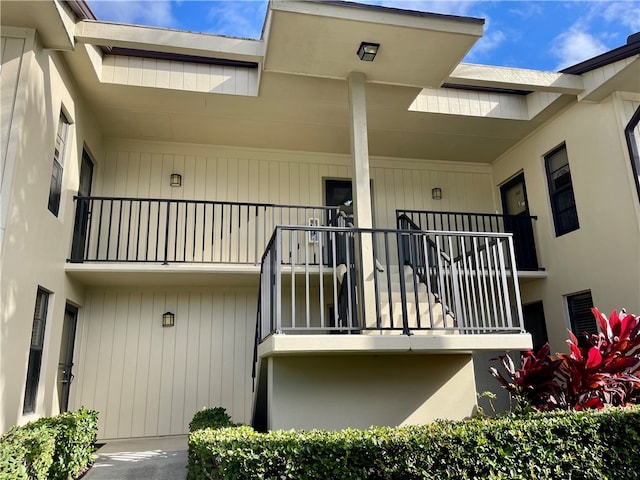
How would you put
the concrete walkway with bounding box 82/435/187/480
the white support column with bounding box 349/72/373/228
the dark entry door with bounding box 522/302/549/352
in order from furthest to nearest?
1. the dark entry door with bounding box 522/302/549/352
2. the white support column with bounding box 349/72/373/228
3. the concrete walkway with bounding box 82/435/187/480

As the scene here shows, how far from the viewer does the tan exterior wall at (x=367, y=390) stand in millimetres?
4488

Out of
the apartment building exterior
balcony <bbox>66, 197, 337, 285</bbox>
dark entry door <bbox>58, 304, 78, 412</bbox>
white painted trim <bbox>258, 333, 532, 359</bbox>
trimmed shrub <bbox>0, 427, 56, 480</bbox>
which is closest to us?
trimmed shrub <bbox>0, 427, 56, 480</bbox>

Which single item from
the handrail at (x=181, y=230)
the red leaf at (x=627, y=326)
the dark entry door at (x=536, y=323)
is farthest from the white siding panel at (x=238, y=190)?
the red leaf at (x=627, y=326)

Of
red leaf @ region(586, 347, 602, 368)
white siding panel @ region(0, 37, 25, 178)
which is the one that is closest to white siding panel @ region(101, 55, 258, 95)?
white siding panel @ region(0, 37, 25, 178)

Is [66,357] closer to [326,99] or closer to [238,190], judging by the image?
[238,190]

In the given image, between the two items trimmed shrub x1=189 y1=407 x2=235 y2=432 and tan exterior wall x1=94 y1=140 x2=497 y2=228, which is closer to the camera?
trimmed shrub x1=189 y1=407 x2=235 y2=432

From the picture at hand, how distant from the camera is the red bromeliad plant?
4543 mm

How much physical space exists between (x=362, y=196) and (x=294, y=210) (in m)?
3.02

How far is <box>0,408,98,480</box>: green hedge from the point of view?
3.53m

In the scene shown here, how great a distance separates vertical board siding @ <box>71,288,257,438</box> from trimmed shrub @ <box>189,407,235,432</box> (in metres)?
1.81

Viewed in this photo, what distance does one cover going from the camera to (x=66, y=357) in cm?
673

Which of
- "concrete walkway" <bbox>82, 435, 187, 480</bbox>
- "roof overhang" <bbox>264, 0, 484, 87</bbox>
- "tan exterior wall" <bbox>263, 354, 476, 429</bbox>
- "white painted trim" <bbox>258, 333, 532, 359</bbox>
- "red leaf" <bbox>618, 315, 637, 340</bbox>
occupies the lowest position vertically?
"concrete walkway" <bbox>82, 435, 187, 480</bbox>

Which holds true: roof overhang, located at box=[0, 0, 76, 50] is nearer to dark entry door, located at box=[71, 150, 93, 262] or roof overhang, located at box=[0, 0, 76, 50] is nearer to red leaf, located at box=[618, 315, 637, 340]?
dark entry door, located at box=[71, 150, 93, 262]

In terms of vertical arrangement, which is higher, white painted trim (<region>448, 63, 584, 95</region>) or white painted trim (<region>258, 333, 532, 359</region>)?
white painted trim (<region>448, 63, 584, 95</region>)
